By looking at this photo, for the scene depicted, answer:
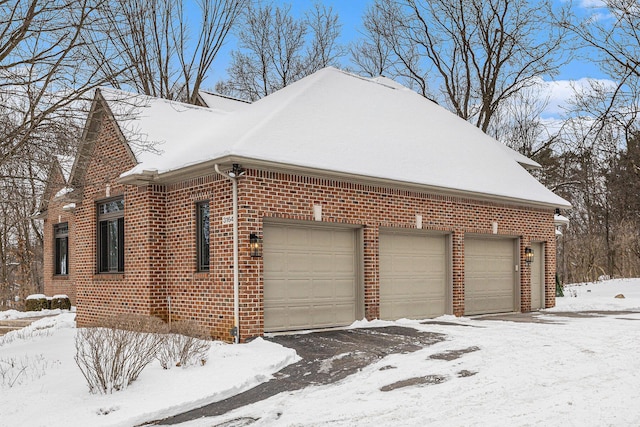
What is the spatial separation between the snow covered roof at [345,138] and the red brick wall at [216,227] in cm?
47

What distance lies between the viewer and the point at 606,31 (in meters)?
14.1

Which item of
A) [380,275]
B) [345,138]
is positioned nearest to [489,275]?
[380,275]

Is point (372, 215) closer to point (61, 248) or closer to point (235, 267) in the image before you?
point (235, 267)

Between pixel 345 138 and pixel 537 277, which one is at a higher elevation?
pixel 345 138

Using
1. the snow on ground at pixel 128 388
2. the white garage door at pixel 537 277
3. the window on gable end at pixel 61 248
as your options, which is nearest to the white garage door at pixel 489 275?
the white garage door at pixel 537 277

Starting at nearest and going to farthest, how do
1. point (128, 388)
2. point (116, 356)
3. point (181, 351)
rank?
point (116, 356)
point (128, 388)
point (181, 351)

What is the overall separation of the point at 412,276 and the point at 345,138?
12.2 ft

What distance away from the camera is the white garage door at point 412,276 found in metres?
14.4

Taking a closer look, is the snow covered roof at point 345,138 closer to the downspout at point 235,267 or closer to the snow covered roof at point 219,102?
the downspout at point 235,267

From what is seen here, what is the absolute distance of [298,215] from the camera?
12.4 meters

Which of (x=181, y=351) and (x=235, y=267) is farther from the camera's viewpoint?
(x=235, y=267)

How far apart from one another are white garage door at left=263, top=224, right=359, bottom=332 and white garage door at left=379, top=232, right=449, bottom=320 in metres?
0.97

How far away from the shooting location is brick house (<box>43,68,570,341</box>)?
472 inches

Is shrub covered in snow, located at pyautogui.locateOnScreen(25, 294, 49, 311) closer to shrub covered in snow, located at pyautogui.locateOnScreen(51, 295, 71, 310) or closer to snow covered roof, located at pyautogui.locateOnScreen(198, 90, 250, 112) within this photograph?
shrub covered in snow, located at pyautogui.locateOnScreen(51, 295, 71, 310)
